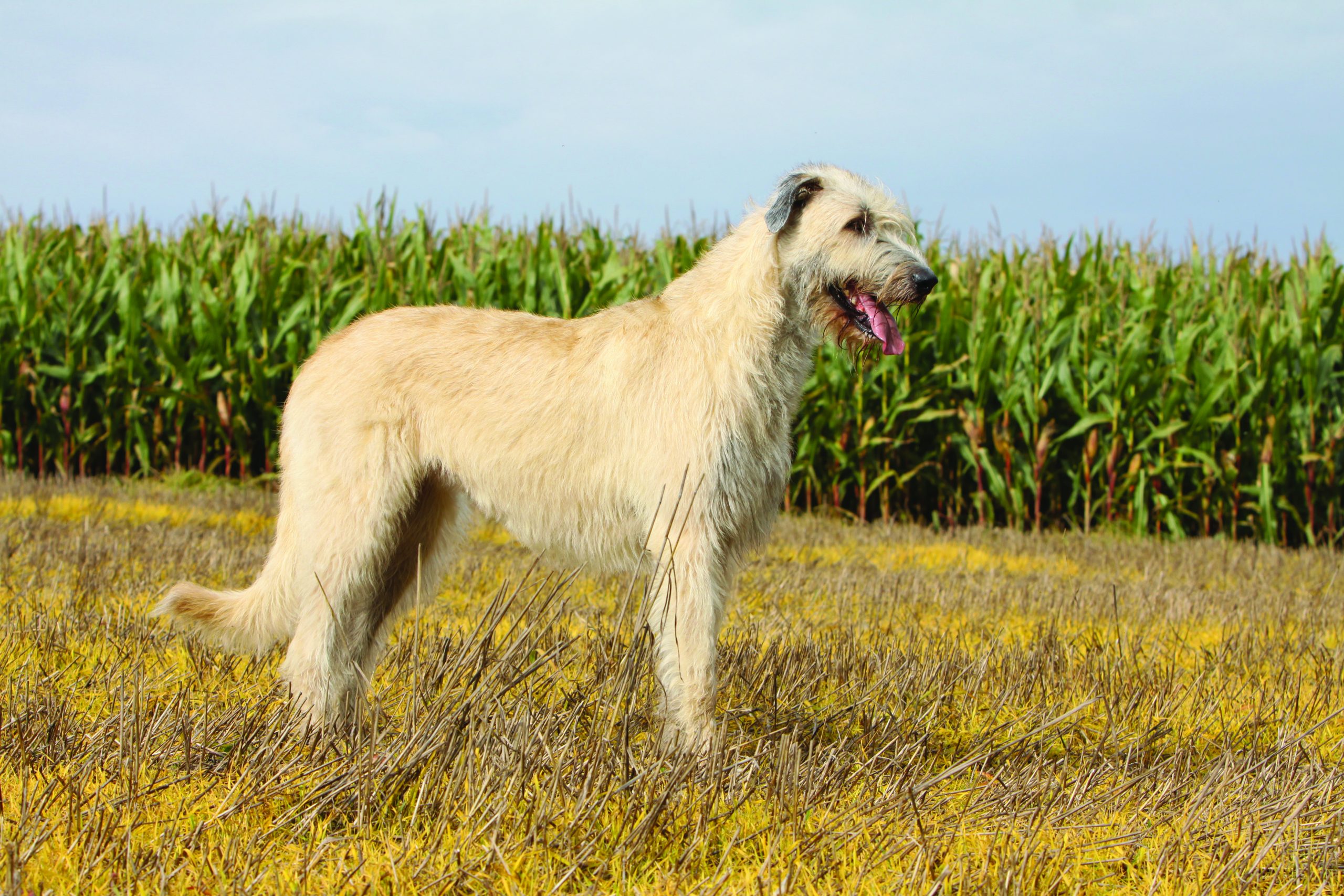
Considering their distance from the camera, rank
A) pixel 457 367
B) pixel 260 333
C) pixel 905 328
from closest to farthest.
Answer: pixel 457 367 < pixel 905 328 < pixel 260 333

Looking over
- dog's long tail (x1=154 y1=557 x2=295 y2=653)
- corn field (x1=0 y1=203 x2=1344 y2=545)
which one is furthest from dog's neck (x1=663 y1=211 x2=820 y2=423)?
corn field (x1=0 y1=203 x2=1344 y2=545)

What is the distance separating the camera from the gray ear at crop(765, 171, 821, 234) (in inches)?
145

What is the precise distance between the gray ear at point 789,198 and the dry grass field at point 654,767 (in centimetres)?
141

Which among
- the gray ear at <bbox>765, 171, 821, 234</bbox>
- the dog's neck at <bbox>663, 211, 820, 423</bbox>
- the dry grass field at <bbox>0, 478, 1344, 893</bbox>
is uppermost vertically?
the gray ear at <bbox>765, 171, 821, 234</bbox>

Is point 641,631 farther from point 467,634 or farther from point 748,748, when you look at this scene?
point 467,634

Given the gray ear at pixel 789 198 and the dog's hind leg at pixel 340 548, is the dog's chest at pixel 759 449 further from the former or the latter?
the dog's hind leg at pixel 340 548

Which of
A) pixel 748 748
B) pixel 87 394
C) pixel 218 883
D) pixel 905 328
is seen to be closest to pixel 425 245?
pixel 87 394

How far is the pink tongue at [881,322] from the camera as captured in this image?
3707 mm

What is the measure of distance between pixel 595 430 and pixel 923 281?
3.96 feet

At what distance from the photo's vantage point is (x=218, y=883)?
235 cm

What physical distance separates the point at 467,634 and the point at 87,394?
28.8 feet

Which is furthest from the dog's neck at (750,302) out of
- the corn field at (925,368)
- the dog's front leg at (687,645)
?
the corn field at (925,368)

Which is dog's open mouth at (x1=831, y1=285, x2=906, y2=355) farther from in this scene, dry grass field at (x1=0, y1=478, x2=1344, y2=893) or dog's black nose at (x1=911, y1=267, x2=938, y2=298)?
dry grass field at (x1=0, y1=478, x2=1344, y2=893)

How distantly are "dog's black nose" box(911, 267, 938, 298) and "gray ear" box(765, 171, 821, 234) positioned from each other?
0.48m
